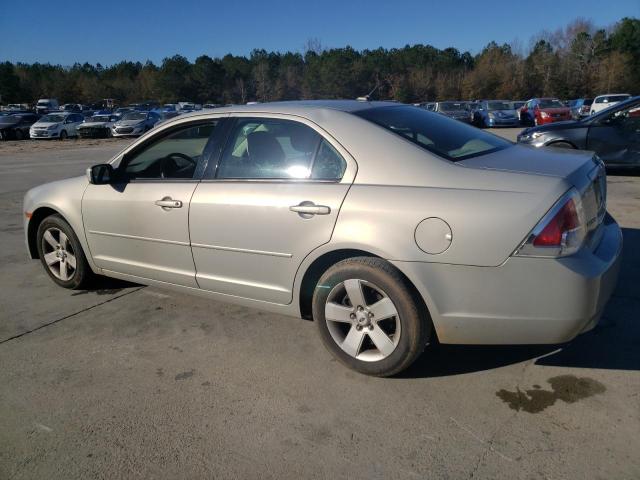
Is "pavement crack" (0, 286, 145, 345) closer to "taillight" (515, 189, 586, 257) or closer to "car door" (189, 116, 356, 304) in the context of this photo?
"car door" (189, 116, 356, 304)

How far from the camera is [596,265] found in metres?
2.58

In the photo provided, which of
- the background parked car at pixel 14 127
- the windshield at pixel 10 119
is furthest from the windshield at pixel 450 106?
the windshield at pixel 10 119

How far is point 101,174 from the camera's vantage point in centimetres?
401

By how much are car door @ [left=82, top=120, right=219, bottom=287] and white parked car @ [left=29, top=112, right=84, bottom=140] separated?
2955cm

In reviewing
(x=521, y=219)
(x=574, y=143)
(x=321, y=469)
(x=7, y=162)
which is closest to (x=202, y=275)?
(x=321, y=469)

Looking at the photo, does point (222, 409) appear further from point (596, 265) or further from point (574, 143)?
point (574, 143)

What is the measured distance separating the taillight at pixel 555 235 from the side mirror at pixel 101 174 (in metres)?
3.08

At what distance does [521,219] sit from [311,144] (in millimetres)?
1347

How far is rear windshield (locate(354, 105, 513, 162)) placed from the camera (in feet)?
10.2

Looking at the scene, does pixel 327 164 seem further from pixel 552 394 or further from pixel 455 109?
pixel 455 109

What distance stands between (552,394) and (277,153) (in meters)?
2.16

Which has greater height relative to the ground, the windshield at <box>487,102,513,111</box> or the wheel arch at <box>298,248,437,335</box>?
the wheel arch at <box>298,248,437,335</box>

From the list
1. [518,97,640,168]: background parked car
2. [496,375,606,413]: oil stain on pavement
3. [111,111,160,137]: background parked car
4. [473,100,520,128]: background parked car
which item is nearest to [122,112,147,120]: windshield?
[111,111,160,137]: background parked car

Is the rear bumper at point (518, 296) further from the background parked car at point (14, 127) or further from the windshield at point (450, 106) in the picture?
the background parked car at point (14, 127)
